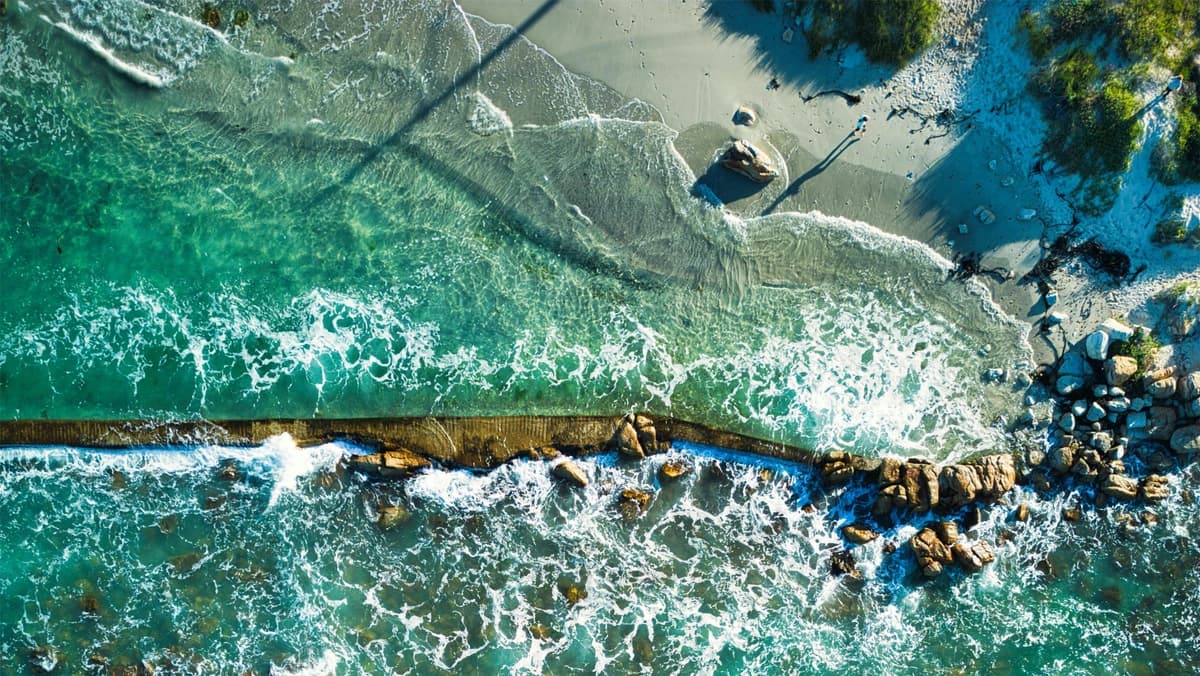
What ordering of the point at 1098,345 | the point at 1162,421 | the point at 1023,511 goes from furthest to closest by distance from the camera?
the point at 1023,511 → the point at 1162,421 → the point at 1098,345

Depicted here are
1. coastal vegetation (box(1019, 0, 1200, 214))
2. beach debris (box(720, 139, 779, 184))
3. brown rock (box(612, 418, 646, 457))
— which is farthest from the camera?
brown rock (box(612, 418, 646, 457))

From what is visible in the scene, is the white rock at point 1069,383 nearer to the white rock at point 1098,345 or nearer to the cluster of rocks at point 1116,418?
the cluster of rocks at point 1116,418

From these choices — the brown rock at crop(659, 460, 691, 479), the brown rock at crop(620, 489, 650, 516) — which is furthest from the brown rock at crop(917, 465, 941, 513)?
the brown rock at crop(620, 489, 650, 516)

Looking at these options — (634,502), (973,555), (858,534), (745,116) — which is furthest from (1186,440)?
(634,502)

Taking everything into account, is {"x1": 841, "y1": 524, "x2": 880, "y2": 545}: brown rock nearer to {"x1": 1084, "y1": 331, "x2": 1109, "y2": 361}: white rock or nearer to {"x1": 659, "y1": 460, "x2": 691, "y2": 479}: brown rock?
{"x1": 659, "y1": 460, "x2": 691, "y2": 479}: brown rock

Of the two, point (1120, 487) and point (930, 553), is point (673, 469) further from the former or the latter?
point (1120, 487)

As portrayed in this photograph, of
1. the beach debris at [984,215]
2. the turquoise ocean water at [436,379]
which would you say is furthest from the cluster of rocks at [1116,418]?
the beach debris at [984,215]
